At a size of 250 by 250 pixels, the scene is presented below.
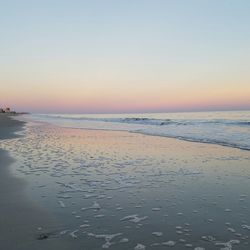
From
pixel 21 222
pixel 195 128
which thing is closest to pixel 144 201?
pixel 21 222

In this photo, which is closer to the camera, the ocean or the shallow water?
the shallow water

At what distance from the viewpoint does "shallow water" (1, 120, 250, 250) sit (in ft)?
14.9

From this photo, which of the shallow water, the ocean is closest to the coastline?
the shallow water

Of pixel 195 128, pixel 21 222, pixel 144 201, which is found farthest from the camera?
pixel 195 128

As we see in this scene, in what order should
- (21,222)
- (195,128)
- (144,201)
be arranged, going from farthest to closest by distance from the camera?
1. (195,128)
2. (144,201)
3. (21,222)

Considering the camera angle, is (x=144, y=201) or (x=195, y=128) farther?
(x=195, y=128)

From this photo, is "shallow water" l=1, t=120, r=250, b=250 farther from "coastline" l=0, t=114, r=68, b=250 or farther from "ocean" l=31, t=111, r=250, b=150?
"ocean" l=31, t=111, r=250, b=150

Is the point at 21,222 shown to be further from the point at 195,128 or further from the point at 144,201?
the point at 195,128

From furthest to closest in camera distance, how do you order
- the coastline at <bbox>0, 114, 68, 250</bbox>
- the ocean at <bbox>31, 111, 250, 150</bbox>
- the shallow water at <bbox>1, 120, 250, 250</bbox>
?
the ocean at <bbox>31, 111, 250, 150</bbox> < the shallow water at <bbox>1, 120, 250, 250</bbox> < the coastline at <bbox>0, 114, 68, 250</bbox>

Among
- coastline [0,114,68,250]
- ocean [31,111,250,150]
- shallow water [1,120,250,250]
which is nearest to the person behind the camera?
coastline [0,114,68,250]

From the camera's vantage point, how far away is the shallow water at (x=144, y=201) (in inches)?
178

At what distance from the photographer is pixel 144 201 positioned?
6344 mm

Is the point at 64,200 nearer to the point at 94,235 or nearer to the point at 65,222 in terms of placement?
the point at 65,222

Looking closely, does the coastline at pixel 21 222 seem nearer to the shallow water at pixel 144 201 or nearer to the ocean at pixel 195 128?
the shallow water at pixel 144 201
